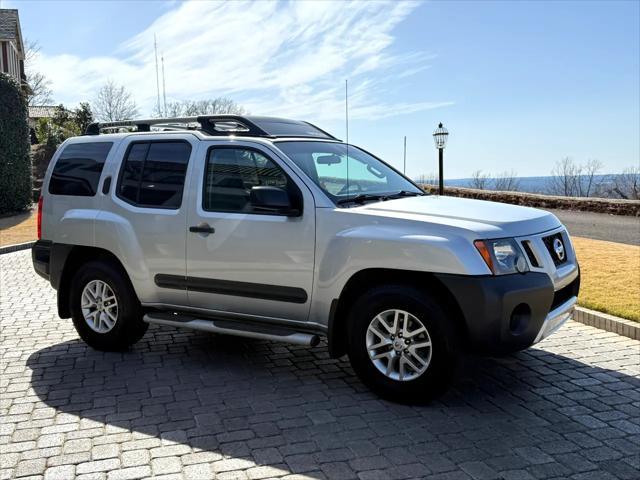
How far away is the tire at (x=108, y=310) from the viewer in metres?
5.76

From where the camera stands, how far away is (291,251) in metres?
4.81

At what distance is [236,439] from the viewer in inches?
156

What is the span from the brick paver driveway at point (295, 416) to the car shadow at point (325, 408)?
0.05ft

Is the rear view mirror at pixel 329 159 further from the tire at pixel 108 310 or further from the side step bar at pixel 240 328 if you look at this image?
the tire at pixel 108 310

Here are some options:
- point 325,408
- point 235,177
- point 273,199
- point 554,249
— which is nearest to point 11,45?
point 235,177

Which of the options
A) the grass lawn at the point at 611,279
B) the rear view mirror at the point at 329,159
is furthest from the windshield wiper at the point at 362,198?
the grass lawn at the point at 611,279

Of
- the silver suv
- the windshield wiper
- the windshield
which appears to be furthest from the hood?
the windshield

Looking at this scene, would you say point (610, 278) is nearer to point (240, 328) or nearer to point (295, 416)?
point (240, 328)

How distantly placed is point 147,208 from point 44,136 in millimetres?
29880

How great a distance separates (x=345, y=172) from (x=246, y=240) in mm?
1070

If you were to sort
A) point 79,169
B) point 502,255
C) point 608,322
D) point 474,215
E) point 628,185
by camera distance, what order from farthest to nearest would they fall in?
point 628,185 < point 608,322 < point 79,169 < point 474,215 < point 502,255

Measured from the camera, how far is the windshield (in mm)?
5008

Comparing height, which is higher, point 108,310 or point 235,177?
point 235,177

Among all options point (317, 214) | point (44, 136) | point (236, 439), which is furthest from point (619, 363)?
point (44, 136)
